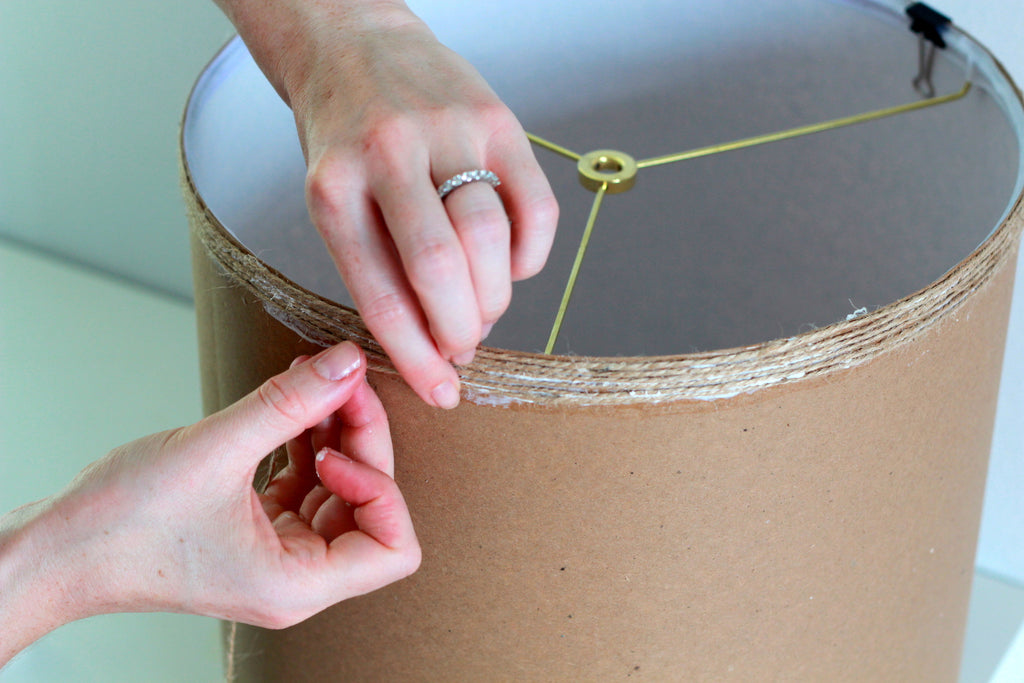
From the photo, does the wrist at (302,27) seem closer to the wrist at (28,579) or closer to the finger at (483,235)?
the finger at (483,235)

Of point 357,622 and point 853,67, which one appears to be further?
point 853,67

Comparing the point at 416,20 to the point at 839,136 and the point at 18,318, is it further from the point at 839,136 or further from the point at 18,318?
the point at 18,318

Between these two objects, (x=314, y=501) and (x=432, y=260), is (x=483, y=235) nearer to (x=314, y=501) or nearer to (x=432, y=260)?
(x=432, y=260)

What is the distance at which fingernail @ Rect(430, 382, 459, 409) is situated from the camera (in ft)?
1.51

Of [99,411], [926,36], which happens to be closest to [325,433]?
[926,36]

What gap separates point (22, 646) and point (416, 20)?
348mm

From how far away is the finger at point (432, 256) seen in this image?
16.7 inches

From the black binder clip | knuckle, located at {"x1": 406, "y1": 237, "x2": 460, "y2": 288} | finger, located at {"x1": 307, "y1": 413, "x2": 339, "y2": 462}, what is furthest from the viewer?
the black binder clip

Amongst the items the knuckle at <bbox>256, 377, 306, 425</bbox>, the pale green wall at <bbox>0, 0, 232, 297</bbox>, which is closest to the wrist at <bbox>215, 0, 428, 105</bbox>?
the knuckle at <bbox>256, 377, 306, 425</bbox>

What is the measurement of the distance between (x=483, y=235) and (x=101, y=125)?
3.53 ft

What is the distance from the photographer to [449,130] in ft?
1.52

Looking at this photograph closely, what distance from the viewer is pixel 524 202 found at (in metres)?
0.46

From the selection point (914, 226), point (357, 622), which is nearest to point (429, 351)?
point (357, 622)

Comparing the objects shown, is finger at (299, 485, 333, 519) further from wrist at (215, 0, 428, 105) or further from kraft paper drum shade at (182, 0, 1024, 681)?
wrist at (215, 0, 428, 105)
